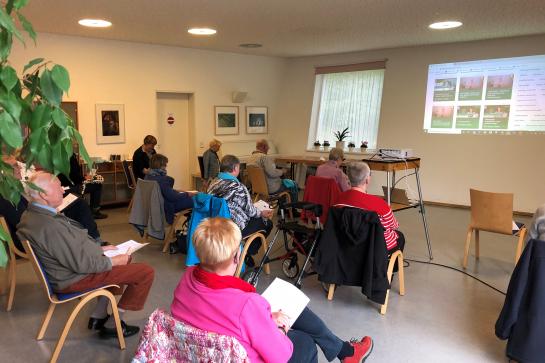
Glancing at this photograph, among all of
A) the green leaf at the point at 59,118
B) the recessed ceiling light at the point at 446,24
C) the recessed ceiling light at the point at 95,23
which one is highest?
the recessed ceiling light at the point at 446,24

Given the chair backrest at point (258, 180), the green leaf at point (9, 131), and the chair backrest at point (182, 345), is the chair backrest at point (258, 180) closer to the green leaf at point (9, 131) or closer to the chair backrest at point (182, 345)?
the chair backrest at point (182, 345)

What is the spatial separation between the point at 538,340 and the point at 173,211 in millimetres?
3483

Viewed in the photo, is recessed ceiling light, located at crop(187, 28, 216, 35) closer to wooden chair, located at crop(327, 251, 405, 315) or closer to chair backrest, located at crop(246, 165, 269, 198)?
chair backrest, located at crop(246, 165, 269, 198)

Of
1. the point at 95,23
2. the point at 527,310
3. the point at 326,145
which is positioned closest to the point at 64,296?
the point at 527,310

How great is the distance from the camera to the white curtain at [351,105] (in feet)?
27.7

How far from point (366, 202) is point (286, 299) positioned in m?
1.33

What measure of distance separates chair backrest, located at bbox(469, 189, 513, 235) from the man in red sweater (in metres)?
1.23

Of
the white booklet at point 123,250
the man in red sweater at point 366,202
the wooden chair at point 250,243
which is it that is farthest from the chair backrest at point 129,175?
the man in red sweater at point 366,202

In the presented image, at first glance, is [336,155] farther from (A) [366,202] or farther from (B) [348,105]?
(B) [348,105]

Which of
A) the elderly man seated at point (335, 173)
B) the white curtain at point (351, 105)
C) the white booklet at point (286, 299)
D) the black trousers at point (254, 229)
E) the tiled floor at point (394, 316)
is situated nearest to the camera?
the white booklet at point (286, 299)

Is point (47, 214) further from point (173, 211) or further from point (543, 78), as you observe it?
point (543, 78)

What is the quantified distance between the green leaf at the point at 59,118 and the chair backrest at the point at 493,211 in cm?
394

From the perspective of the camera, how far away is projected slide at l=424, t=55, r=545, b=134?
21.7ft

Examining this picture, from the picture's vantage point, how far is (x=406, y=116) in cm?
794
